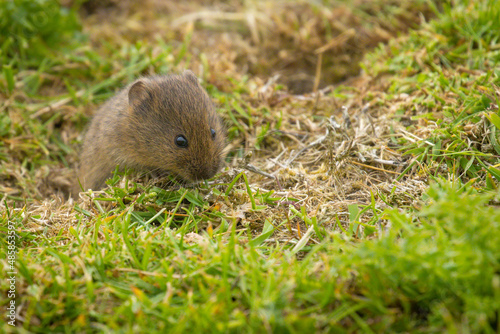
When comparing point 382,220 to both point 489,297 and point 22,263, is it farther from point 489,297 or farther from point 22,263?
point 22,263

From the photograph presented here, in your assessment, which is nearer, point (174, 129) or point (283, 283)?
point (283, 283)

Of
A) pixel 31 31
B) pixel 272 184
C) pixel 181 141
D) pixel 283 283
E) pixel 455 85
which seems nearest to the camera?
pixel 283 283

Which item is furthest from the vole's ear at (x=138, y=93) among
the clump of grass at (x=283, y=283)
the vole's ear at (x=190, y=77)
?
the clump of grass at (x=283, y=283)

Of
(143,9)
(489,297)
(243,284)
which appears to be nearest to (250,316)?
(243,284)

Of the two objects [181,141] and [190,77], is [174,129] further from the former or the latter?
[190,77]

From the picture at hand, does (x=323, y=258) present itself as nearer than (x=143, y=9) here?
Yes

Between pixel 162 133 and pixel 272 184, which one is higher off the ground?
pixel 162 133

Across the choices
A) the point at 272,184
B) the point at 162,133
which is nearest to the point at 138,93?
the point at 162,133

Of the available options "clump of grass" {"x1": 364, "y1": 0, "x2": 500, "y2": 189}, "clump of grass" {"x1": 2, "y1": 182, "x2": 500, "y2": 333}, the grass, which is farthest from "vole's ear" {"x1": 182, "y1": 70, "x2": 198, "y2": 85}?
"clump of grass" {"x1": 364, "y1": 0, "x2": 500, "y2": 189}
